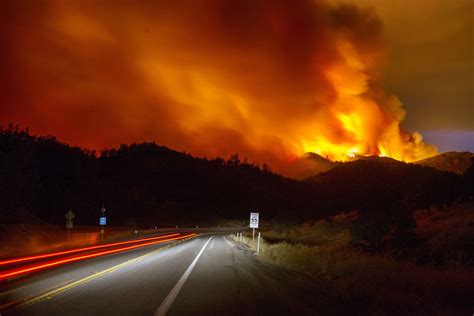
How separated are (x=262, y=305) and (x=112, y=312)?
3.49m

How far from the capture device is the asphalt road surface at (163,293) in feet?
34.6

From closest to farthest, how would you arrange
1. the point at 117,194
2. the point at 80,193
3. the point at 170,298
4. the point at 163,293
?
the point at 170,298, the point at 163,293, the point at 80,193, the point at 117,194

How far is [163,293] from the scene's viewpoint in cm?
1295

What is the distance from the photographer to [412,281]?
14688 millimetres

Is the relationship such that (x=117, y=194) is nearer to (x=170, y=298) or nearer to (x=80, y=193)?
(x=80, y=193)

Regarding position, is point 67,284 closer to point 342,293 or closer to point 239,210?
point 342,293

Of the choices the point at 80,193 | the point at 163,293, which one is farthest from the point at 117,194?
the point at 163,293

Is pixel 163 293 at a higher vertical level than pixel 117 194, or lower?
lower

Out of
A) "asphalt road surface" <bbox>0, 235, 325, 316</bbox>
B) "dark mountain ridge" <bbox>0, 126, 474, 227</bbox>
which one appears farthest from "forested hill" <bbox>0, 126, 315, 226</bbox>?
"asphalt road surface" <bbox>0, 235, 325, 316</bbox>

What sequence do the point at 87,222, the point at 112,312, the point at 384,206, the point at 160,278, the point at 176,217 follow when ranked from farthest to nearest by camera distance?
the point at 176,217 < the point at 87,222 < the point at 384,206 < the point at 160,278 < the point at 112,312

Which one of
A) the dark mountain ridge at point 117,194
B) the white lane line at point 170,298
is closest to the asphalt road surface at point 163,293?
the white lane line at point 170,298

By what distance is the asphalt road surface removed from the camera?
415 inches

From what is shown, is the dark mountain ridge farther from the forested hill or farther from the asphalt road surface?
the asphalt road surface

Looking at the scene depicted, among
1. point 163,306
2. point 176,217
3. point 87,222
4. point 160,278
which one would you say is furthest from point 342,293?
point 176,217
